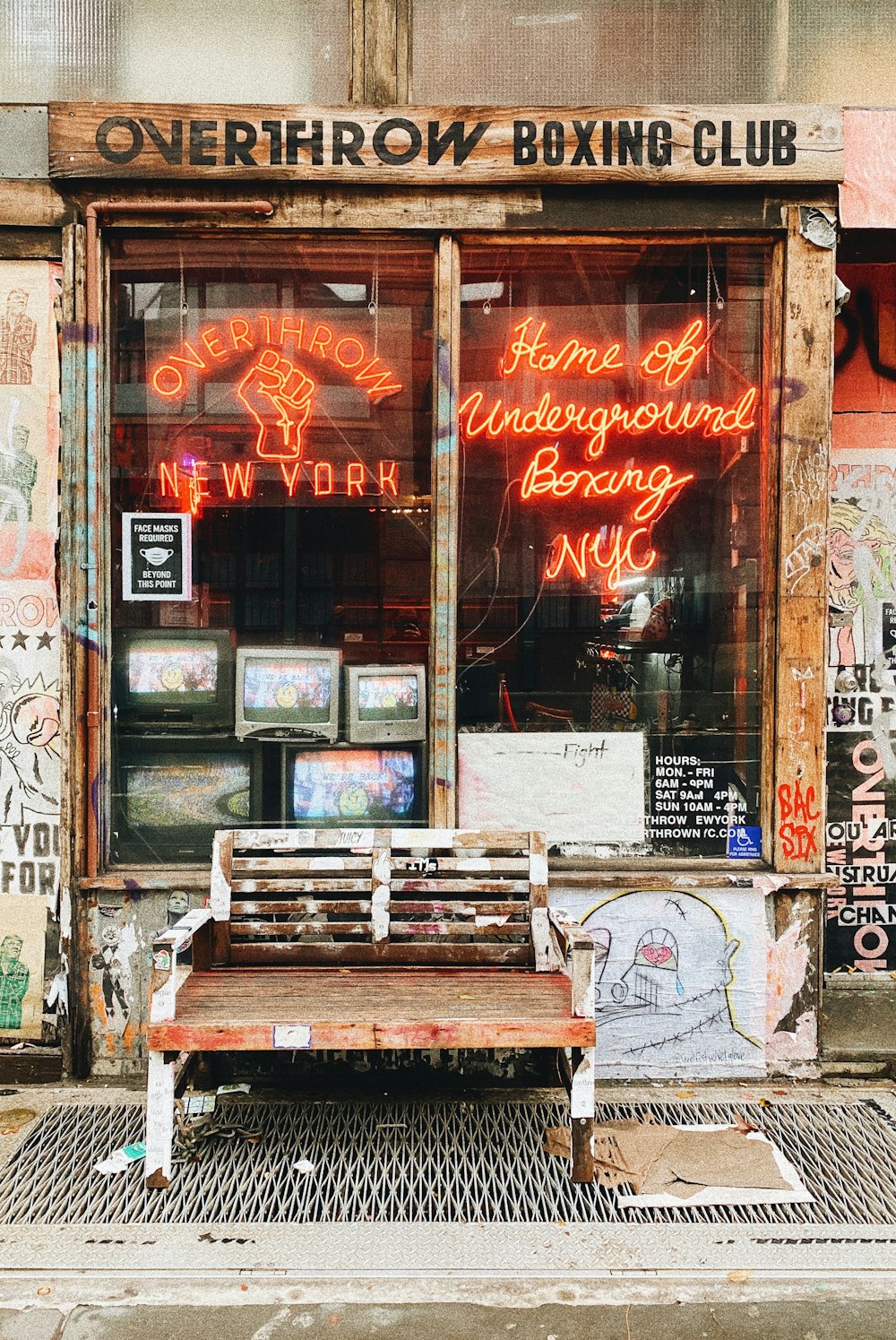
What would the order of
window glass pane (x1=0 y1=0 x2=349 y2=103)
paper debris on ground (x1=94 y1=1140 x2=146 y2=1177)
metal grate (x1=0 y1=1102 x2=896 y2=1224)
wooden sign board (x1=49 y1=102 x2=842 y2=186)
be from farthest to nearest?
window glass pane (x1=0 y1=0 x2=349 y2=103) → wooden sign board (x1=49 y1=102 x2=842 y2=186) → paper debris on ground (x1=94 y1=1140 x2=146 y2=1177) → metal grate (x1=0 y1=1102 x2=896 y2=1224)

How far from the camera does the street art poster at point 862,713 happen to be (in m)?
4.96

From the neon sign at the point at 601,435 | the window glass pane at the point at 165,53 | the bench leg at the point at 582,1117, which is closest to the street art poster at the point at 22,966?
the bench leg at the point at 582,1117

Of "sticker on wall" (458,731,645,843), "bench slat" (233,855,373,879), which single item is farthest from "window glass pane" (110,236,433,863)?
"bench slat" (233,855,373,879)

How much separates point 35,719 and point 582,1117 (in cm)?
302

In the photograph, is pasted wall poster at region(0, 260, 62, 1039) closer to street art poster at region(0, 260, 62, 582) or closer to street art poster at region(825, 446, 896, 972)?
street art poster at region(0, 260, 62, 582)

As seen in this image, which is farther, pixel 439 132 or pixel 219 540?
pixel 219 540

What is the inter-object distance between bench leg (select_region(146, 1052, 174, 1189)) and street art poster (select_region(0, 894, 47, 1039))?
1.29 m

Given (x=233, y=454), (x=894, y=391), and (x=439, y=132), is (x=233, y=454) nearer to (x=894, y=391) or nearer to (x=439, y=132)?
(x=439, y=132)

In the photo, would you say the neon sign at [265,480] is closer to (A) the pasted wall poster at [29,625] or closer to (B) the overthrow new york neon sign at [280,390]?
(B) the overthrow new york neon sign at [280,390]

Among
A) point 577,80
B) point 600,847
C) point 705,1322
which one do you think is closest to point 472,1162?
point 705,1322

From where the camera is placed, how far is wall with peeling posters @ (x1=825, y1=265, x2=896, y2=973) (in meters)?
4.96

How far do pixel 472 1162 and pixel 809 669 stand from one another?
262 cm

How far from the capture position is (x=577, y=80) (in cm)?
450

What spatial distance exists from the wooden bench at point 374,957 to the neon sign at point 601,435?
58.9 inches
